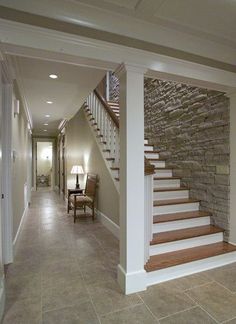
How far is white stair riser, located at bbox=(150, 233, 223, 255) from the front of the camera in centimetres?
246

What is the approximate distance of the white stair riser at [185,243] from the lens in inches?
96.7

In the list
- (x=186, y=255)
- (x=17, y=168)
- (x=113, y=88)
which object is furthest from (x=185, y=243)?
(x=113, y=88)

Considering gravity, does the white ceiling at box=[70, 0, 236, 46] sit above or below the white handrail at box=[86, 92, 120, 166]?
above

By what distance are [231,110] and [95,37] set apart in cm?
193

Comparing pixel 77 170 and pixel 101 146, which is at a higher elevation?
pixel 101 146

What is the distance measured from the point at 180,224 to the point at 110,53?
2.28 m

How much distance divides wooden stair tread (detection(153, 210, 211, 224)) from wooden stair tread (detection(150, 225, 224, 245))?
15 centimetres

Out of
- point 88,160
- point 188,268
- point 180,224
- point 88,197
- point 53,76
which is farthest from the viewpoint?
point 88,160

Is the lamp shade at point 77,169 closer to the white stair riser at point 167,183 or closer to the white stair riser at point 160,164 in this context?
the white stair riser at point 160,164

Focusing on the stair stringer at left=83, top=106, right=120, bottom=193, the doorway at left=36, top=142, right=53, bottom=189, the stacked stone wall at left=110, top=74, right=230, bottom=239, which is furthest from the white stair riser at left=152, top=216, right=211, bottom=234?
the doorway at left=36, top=142, right=53, bottom=189

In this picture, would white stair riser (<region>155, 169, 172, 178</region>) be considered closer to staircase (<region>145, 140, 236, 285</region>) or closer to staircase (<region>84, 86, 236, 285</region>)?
staircase (<region>84, 86, 236, 285</region>)

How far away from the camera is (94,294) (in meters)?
1.97

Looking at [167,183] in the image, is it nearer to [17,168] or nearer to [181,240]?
[181,240]

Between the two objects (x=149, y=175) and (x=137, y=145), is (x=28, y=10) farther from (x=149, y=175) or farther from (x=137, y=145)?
(x=149, y=175)
